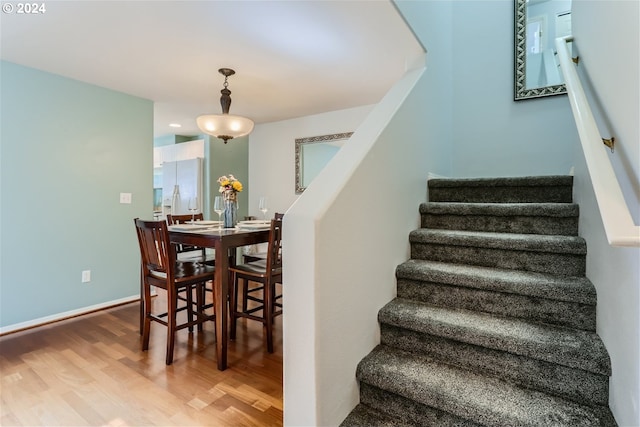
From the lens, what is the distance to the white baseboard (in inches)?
108

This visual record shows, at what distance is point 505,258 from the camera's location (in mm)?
1654

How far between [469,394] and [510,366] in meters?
0.24

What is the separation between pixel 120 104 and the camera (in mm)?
3465

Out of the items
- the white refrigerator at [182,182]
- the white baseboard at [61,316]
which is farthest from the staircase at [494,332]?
the white refrigerator at [182,182]

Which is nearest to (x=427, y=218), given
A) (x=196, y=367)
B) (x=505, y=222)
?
(x=505, y=222)

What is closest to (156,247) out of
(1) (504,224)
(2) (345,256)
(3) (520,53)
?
(2) (345,256)

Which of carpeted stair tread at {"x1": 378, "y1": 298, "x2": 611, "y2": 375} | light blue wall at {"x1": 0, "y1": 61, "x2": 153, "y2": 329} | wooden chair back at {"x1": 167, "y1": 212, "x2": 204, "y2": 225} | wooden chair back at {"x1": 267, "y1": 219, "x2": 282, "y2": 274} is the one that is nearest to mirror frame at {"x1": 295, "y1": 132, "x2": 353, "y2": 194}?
wooden chair back at {"x1": 167, "y1": 212, "x2": 204, "y2": 225}

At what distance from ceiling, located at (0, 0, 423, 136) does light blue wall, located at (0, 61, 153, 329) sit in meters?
0.25

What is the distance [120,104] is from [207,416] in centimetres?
332

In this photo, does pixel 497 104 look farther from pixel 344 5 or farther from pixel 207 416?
pixel 207 416

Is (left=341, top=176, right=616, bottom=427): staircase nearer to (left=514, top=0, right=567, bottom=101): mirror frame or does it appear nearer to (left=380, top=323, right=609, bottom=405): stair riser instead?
(left=380, top=323, right=609, bottom=405): stair riser

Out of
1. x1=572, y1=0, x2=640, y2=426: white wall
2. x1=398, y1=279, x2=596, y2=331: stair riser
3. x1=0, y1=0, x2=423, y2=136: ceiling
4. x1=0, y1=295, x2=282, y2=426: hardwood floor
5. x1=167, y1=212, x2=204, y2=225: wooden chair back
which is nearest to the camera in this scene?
x1=572, y1=0, x2=640, y2=426: white wall

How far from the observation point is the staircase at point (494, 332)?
114cm

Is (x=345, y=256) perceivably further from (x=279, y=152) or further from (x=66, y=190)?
(x=279, y=152)
